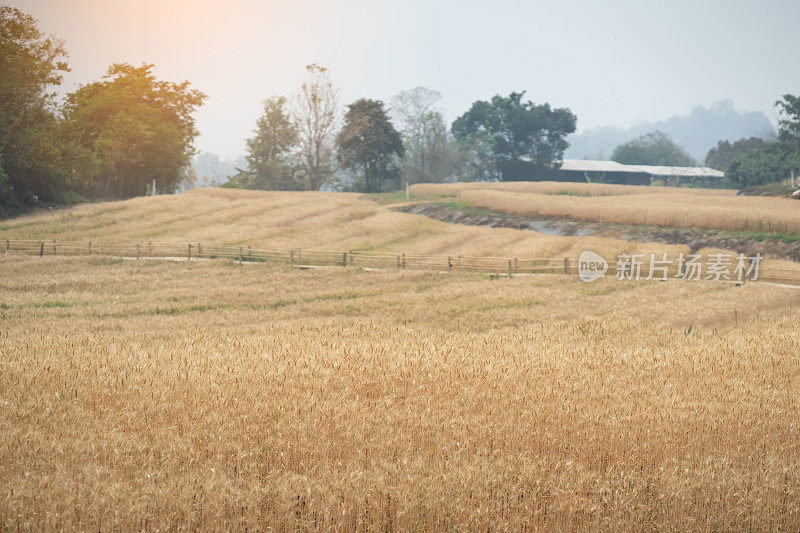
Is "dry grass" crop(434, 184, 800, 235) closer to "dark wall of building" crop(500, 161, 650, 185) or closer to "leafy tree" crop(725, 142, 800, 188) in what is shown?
"leafy tree" crop(725, 142, 800, 188)

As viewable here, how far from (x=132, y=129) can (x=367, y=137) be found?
22.7 metres

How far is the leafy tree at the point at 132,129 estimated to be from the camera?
5850 cm

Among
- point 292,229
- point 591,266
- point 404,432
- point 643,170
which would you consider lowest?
point 404,432

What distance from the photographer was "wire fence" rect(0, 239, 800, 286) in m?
29.8

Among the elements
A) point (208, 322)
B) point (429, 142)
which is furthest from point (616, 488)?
point (429, 142)

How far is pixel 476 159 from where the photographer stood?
85.3 m

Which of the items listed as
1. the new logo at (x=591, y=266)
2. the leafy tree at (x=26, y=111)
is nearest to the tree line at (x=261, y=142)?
the leafy tree at (x=26, y=111)

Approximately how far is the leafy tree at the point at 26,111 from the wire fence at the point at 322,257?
29.9 feet

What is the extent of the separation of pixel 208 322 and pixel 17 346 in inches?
355

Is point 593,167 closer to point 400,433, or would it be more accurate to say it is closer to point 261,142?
point 261,142

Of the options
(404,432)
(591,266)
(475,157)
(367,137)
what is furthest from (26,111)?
(475,157)

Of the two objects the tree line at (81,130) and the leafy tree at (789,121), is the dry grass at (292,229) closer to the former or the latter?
the tree line at (81,130)

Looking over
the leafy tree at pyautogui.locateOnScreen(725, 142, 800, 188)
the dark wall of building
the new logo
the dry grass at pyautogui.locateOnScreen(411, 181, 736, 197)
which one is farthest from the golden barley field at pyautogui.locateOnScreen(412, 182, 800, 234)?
the dark wall of building

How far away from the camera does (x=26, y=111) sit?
42938mm
